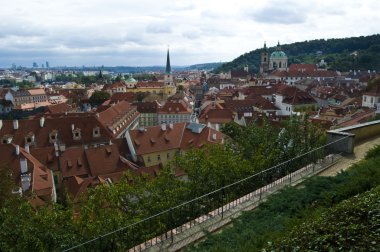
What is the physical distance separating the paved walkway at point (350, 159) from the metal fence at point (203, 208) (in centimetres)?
32

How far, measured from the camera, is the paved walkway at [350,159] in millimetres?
13393

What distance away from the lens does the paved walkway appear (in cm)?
1339

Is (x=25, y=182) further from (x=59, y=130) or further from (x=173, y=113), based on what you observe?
(x=173, y=113)

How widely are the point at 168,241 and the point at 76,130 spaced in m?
33.9

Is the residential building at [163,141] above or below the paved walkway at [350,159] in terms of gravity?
below

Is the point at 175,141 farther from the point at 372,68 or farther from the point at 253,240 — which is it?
the point at 372,68

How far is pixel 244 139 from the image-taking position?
18.8 m

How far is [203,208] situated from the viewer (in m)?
11.2

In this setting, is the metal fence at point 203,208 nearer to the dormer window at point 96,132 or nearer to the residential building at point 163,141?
the residential building at point 163,141

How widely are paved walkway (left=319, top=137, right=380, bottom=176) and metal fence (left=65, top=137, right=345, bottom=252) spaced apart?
32cm

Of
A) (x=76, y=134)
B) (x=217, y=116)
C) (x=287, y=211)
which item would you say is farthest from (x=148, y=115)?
(x=287, y=211)

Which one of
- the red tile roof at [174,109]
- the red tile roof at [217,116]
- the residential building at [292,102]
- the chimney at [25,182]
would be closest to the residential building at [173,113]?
the red tile roof at [174,109]

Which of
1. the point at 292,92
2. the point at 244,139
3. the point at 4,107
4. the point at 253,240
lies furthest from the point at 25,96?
the point at 253,240

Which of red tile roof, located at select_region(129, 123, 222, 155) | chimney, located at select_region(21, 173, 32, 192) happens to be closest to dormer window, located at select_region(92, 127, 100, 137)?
red tile roof, located at select_region(129, 123, 222, 155)
